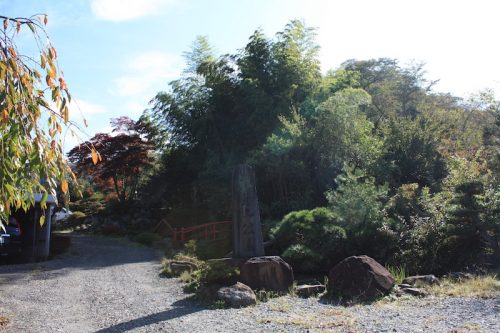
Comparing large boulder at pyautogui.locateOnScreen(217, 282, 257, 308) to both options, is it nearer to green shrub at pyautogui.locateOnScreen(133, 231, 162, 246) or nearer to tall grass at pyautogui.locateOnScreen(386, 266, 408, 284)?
tall grass at pyautogui.locateOnScreen(386, 266, 408, 284)

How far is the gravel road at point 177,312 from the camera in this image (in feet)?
17.8

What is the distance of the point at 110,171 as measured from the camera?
2069 cm

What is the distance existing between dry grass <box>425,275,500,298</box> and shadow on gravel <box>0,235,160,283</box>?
7.94 metres

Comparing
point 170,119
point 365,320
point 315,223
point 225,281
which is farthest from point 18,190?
point 170,119

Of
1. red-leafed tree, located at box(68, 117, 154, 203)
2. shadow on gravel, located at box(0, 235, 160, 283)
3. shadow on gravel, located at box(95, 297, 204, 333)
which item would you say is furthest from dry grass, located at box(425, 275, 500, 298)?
red-leafed tree, located at box(68, 117, 154, 203)

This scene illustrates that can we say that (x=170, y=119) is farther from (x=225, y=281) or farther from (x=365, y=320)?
(x=365, y=320)

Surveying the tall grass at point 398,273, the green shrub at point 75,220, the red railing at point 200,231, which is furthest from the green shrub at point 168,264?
the green shrub at point 75,220

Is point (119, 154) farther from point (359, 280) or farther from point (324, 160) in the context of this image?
point (359, 280)

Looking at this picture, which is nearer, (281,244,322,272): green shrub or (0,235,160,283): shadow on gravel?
(281,244,322,272): green shrub

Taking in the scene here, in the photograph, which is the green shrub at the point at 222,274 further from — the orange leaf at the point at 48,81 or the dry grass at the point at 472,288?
the orange leaf at the point at 48,81

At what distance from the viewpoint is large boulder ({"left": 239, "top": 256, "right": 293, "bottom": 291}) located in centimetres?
770

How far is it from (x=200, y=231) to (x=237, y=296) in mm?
9424

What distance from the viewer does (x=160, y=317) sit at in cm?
638

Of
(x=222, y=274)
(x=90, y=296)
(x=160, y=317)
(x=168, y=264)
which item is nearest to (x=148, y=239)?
(x=168, y=264)
